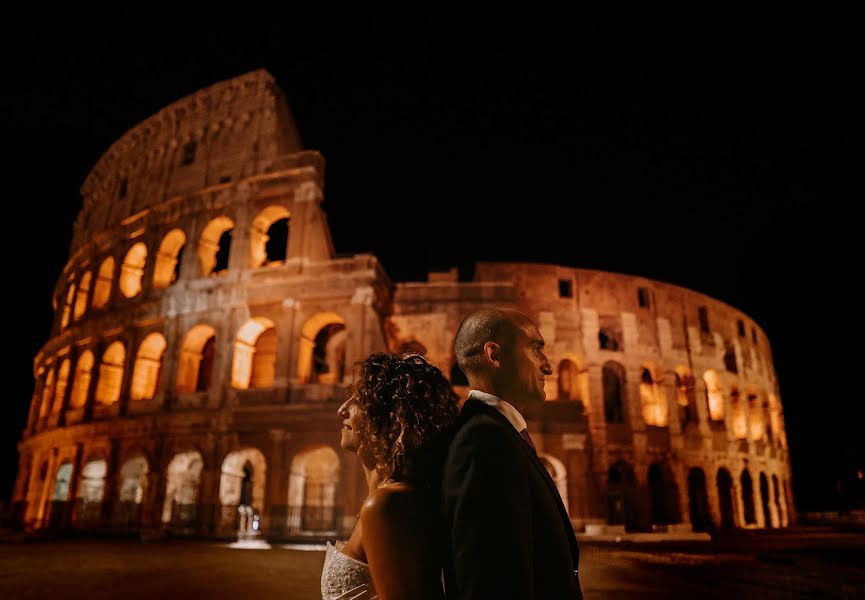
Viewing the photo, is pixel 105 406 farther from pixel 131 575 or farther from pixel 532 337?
pixel 532 337

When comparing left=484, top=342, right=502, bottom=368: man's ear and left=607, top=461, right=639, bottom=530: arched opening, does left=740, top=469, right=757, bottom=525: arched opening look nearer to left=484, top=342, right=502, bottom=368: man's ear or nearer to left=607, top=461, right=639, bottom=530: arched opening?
left=607, top=461, right=639, bottom=530: arched opening

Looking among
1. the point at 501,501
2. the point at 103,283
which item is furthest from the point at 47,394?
the point at 501,501

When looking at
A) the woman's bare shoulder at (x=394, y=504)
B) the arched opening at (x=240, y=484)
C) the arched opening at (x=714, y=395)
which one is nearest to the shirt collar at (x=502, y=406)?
the woman's bare shoulder at (x=394, y=504)

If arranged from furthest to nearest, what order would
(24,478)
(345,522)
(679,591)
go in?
(24,478) → (345,522) → (679,591)

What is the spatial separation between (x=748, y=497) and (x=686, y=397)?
6481mm

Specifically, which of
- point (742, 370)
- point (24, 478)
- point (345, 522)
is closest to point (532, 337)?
point (345, 522)

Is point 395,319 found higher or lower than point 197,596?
higher

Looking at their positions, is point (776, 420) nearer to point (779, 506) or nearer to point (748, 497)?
point (779, 506)

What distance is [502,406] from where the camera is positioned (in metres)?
1.98

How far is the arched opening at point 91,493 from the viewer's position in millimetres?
20000

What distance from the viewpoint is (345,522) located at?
16359 mm

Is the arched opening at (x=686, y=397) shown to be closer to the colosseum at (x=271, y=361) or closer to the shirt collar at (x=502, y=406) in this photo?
the colosseum at (x=271, y=361)

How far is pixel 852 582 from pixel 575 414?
10.7 m

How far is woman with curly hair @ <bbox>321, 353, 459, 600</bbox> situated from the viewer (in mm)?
1663
